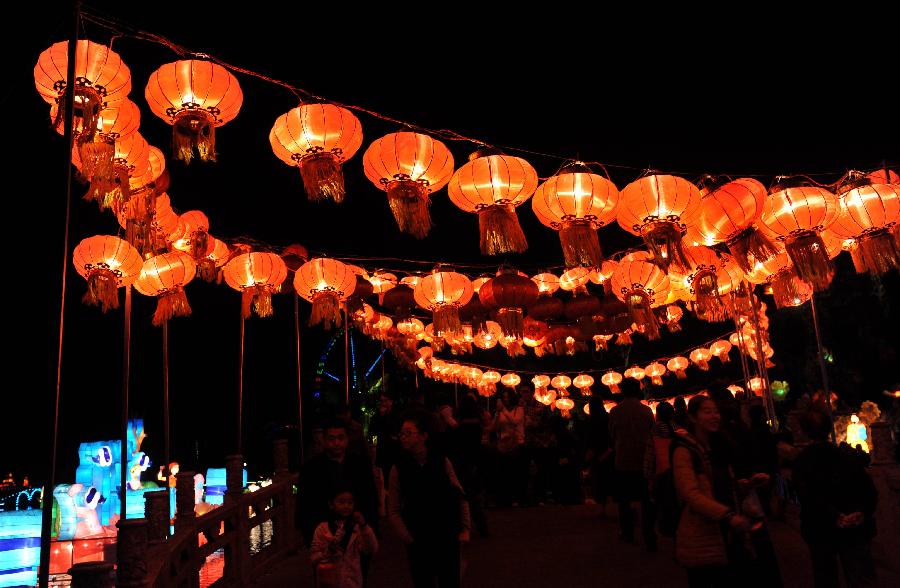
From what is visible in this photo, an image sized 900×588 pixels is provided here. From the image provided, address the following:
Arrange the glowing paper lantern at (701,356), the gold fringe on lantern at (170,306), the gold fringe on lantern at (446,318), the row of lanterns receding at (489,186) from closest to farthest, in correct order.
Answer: the row of lanterns receding at (489,186) < the gold fringe on lantern at (170,306) < the gold fringe on lantern at (446,318) < the glowing paper lantern at (701,356)

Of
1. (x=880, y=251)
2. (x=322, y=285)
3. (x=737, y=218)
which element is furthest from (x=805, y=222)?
(x=322, y=285)

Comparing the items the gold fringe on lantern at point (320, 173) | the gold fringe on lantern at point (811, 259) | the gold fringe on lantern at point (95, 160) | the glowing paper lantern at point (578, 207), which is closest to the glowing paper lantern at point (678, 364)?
the gold fringe on lantern at point (811, 259)

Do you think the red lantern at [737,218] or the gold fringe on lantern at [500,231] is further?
the red lantern at [737,218]

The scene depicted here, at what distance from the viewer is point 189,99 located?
4.25 metres

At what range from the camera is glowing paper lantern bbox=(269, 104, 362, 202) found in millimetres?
4570

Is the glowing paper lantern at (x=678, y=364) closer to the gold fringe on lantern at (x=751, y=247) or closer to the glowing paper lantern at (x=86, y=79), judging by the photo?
the gold fringe on lantern at (x=751, y=247)

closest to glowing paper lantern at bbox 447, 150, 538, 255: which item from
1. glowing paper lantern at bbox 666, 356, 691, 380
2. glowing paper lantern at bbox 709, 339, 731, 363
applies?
glowing paper lantern at bbox 709, 339, 731, 363

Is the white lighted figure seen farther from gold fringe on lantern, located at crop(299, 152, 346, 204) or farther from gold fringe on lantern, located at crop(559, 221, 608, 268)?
gold fringe on lantern, located at crop(299, 152, 346, 204)

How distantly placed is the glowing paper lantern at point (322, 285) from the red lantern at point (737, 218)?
334 centimetres

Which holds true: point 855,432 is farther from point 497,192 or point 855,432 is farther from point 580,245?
point 497,192

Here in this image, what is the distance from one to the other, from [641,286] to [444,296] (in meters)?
2.07

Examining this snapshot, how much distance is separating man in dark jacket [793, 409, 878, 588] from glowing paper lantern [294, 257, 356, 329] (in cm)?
435

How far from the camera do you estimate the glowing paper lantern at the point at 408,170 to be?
4.80 meters

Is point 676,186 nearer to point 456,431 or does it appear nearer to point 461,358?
point 456,431
